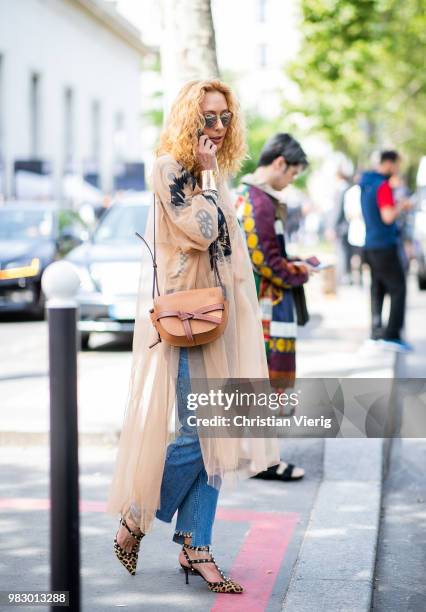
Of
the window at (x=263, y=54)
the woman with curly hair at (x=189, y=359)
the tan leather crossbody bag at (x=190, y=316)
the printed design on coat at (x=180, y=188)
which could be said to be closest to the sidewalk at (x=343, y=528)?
the woman with curly hair at (x=189, y=359)

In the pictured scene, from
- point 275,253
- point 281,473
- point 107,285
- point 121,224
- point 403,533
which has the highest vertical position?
point 121,224

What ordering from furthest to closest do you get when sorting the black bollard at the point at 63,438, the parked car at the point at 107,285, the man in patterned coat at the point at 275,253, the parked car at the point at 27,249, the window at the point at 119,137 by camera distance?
the window at the point at 119,137 < the parked car at the point at 27,249 < the parked car at the point at 107,285 < the man in patterned coat at the point at 275,253 < the black bollard at the point at 63,438

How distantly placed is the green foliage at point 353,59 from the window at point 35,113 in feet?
23.2

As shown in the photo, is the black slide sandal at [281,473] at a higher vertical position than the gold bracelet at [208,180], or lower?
lower

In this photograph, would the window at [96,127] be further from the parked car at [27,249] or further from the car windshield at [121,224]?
the car windshield at [121,224]

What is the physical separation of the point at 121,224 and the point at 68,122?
22.7 meters

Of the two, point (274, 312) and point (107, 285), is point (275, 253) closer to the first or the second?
point (274, 312)

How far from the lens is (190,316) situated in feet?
13.4

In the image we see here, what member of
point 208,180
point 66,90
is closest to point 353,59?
point 66,90

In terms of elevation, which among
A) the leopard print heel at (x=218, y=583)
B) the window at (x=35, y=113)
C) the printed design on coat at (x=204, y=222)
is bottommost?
the leopard print heel at (x=218, y=583)

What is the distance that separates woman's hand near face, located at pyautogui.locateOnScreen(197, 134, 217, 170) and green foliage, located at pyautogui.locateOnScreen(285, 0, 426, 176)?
74.9 ft

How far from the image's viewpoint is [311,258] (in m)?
6.46

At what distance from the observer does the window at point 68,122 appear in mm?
34812

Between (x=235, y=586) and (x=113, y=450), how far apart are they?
2.74m
